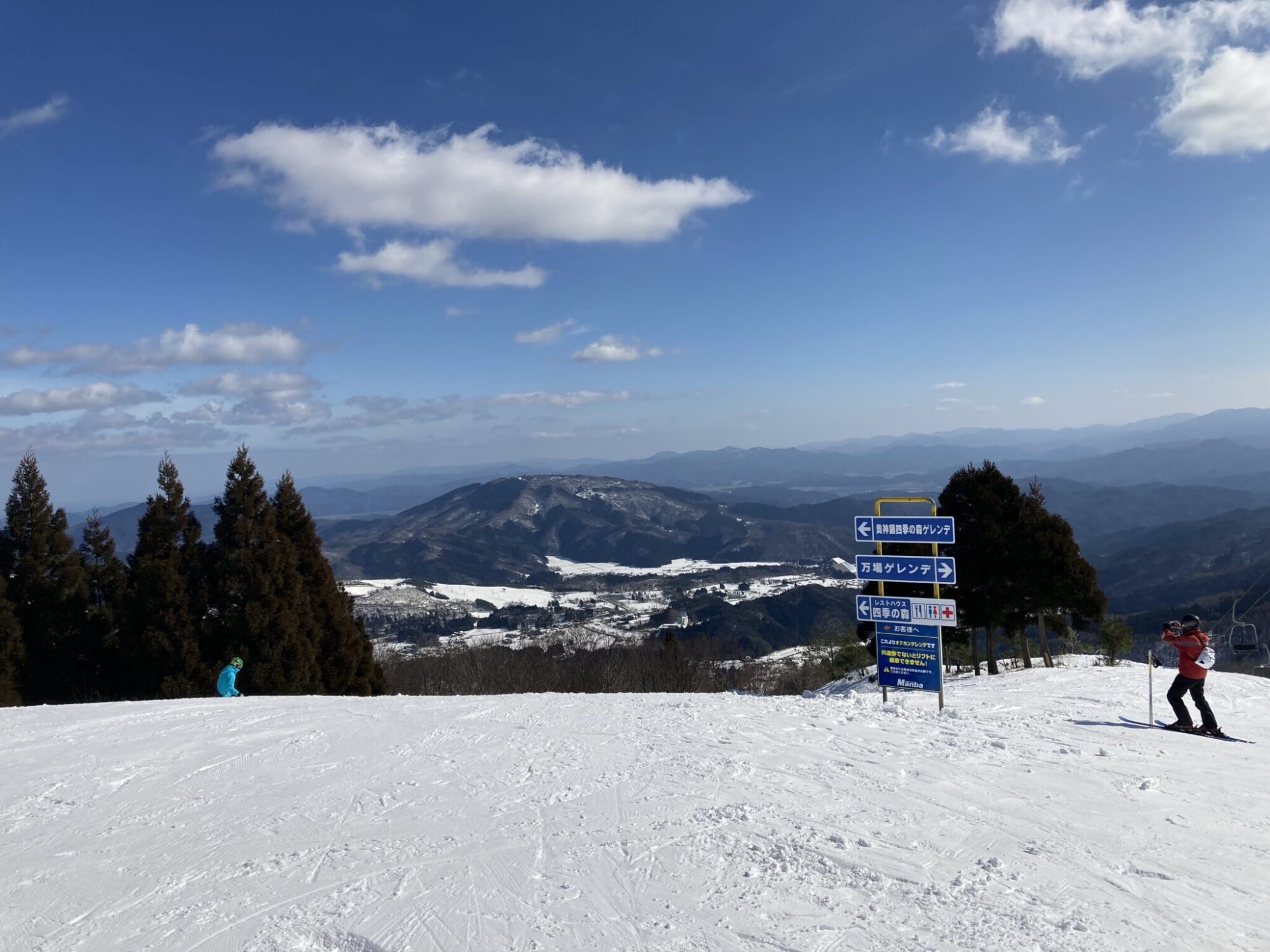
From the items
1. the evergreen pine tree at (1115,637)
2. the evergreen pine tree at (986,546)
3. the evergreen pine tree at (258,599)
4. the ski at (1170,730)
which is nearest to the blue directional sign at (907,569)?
the ski at (1170,730)

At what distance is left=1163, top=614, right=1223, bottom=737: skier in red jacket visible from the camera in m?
9.22

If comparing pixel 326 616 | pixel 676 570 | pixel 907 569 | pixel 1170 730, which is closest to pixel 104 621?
pixel 326 616

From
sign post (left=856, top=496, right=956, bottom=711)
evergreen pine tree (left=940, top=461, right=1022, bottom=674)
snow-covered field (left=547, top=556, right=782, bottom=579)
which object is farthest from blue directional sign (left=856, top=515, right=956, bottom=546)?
snow-covered field (left=547, top=556, right=782, bottom=579)

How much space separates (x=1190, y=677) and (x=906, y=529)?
447cm

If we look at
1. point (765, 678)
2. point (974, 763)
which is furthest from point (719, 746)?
point (765, 678)

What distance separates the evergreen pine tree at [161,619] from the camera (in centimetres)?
2189

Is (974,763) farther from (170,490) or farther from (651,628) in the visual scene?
(651,628)

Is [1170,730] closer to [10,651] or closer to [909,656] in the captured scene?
[909,656]

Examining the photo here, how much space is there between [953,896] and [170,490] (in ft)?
88.2

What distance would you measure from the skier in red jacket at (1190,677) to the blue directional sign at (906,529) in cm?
327

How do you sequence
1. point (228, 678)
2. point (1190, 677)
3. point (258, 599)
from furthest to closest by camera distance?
point (258, 599) < point (228, 678) < point (1190, 677)

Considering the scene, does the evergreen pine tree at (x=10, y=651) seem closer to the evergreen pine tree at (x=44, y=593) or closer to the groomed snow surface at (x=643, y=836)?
the evergreen pine tree at (x=44, y=593)

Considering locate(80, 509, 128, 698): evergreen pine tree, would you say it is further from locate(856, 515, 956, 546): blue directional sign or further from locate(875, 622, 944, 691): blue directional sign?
locate(875, 622, 944, 691): blue directional sign

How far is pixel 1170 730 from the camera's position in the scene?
9469 mm
